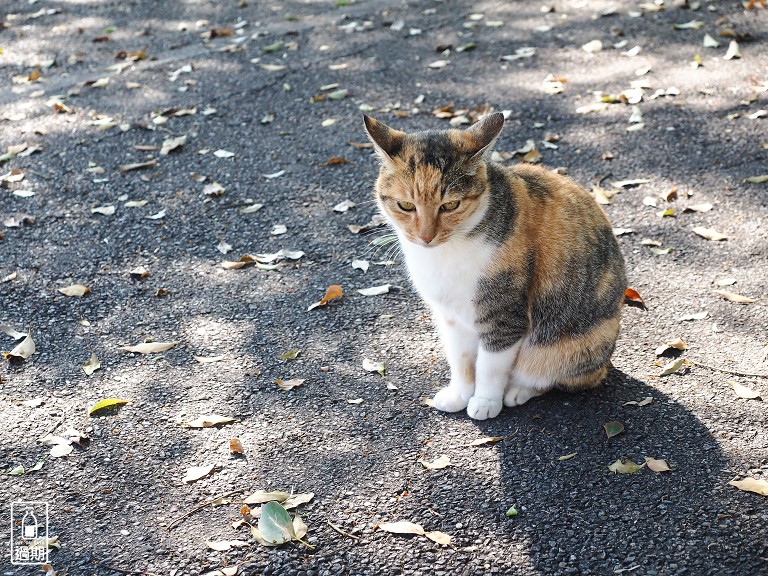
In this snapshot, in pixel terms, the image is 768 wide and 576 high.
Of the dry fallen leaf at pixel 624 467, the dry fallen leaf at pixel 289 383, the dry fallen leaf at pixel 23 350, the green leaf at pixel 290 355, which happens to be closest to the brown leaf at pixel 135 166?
the dry fallen leaf at pixel 23 350

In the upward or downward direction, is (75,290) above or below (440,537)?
above

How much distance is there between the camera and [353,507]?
11.2ft

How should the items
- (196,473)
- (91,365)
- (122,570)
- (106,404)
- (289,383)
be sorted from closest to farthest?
(122,570), (196,473), (106,404), (289,383), (91,365)

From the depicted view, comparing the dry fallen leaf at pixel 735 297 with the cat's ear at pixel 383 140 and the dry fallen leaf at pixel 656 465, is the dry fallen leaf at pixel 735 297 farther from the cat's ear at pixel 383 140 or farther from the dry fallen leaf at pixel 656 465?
the cat's ear at pixel 383 140

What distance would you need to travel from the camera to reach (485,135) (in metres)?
3.50

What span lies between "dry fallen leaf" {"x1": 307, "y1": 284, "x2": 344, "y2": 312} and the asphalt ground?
0.16ft

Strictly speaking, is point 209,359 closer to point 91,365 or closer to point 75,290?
point 91,365

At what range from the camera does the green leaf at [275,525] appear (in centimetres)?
322

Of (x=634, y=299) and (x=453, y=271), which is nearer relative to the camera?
(x=453, y=271)

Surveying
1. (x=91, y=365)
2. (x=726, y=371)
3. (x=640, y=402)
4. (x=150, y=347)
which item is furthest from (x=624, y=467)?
(x=91, y=365)

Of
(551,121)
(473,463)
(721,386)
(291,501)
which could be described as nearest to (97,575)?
(291,501)

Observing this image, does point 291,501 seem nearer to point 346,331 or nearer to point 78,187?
point 346,331

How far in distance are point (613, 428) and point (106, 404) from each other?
243cm

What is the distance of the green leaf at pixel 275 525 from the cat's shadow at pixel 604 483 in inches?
31.2
